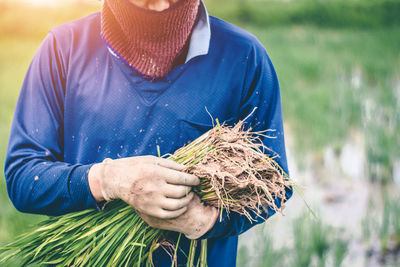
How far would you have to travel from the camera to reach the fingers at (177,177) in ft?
3.18

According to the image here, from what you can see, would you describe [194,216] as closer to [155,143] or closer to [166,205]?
[166,205]

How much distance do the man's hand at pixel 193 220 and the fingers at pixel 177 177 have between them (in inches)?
3.8

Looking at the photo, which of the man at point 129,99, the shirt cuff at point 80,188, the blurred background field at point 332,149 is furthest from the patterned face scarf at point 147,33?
the shirt cuff at point 80,188

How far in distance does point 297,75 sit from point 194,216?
6110 mm

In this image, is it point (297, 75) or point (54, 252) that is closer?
point (54, 252)

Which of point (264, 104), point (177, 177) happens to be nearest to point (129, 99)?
point (177, 177)

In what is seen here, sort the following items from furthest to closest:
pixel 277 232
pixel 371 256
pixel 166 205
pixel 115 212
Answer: pixel 277 232 < pixel 371 256 < pixel 115 212 < pixel 166 205

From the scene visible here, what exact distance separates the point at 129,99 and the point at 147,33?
0.75ft

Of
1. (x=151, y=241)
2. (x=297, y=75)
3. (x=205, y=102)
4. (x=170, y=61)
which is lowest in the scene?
(x=297, y=75)

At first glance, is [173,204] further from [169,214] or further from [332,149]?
[332,149]

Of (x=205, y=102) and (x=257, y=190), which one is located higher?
(x=205, y=102)

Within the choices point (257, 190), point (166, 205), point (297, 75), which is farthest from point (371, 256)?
point (297, 75)

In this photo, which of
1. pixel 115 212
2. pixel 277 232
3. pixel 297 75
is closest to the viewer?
pixel 115 212

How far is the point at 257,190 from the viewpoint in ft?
3.42
